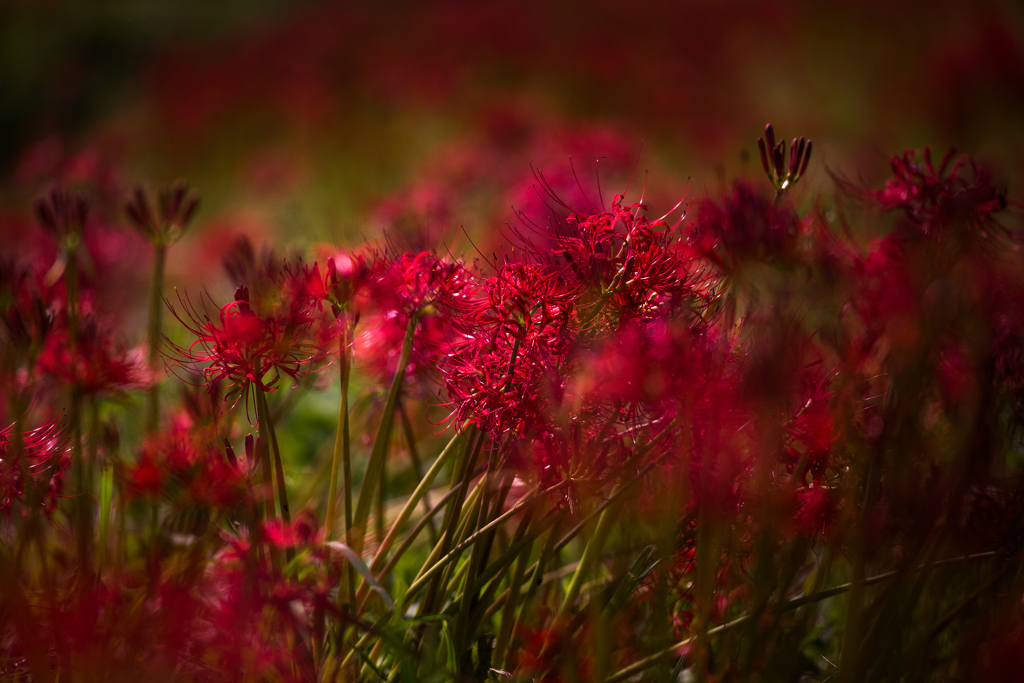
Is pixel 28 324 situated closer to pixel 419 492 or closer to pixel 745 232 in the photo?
pixel 419 492

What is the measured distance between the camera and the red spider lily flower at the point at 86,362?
1087 mm

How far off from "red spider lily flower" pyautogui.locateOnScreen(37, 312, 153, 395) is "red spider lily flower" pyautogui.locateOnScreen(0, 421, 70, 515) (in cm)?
8

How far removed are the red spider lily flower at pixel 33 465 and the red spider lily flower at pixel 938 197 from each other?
1148 mm

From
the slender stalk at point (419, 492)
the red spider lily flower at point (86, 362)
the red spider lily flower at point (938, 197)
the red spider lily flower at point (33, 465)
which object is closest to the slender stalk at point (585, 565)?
the slender stalk at point (419, 492)

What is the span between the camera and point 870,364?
3.27 ft

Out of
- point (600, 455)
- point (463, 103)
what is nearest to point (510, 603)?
point (600, 455)

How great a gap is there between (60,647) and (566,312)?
2.31ft

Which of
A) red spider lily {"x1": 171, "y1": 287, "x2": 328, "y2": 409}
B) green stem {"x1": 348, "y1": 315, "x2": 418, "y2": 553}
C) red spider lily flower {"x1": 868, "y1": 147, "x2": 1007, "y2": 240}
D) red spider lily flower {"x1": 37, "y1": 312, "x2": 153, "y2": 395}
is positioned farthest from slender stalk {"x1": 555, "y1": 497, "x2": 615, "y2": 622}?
red spider lily flower {"x1": 37, "y1": 312, "x2": 153, "y2": 395}

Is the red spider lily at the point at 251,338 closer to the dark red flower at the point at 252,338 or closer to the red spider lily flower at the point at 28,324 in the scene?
the dark red flower at the point at 252,338

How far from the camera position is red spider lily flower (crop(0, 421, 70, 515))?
→ 859 millimetres

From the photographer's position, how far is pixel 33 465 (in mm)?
971

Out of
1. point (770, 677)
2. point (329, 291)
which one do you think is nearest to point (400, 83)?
point (329, 291)

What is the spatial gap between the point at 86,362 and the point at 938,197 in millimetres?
1248

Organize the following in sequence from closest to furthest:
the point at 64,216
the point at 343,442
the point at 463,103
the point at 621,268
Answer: the point at 621,268, the point at 343,442, the point at 64,216, the point at 463,103
